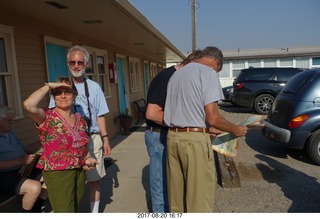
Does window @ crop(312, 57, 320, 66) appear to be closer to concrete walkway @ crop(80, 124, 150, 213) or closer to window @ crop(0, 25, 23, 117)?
concrete walkway @ crop(80, 124, 150, 213)

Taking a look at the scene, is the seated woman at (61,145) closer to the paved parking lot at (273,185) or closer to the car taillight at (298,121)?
the paved parking lot at (273,185)

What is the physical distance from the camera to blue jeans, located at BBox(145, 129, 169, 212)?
119 inches

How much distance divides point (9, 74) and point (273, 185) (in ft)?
14.2

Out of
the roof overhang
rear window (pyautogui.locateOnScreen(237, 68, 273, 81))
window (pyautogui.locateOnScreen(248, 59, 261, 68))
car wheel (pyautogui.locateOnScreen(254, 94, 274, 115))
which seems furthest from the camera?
window (pyautogui.locateOnScreen(248, 59, 261, 68))

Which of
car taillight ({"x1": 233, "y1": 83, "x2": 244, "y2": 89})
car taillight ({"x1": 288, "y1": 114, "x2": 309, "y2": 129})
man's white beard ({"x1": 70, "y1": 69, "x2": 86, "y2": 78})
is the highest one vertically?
man's white beard ({"x1": 70, "y1": 69, "x2": 86, "y2": 78})

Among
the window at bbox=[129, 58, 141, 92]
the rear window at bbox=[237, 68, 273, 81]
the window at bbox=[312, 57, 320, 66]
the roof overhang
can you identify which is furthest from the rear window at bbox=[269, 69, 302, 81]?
the window at bbox=[312, 57, 320, 66]

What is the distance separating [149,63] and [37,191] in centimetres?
1309

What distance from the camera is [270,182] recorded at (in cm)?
466

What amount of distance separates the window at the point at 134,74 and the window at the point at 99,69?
2.93 m

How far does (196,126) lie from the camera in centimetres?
248

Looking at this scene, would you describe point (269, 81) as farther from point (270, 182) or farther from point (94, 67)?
point (270, 182)

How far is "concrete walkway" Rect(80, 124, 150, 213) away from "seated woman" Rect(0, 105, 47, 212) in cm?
89

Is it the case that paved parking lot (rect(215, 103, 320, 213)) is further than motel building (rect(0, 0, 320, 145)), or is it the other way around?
motel building (rect(0, 0, 320, 145))

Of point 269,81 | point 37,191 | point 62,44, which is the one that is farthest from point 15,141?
point 269,81
